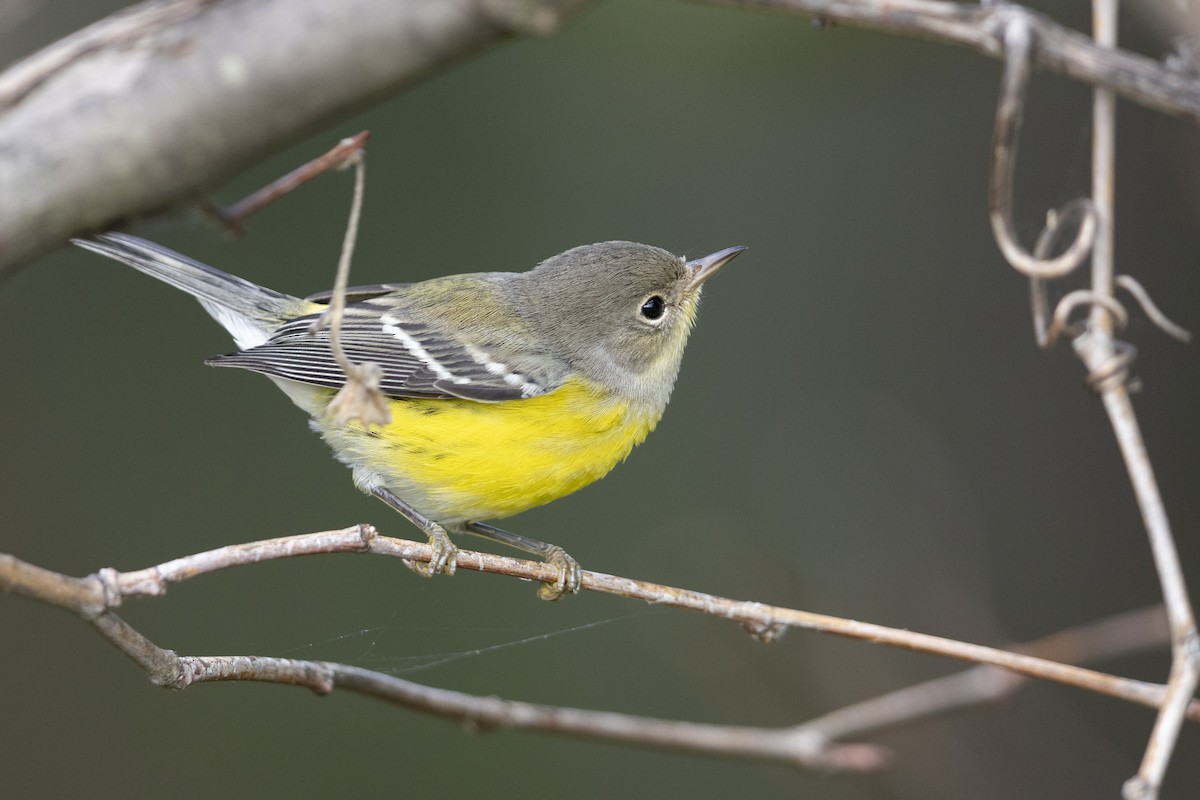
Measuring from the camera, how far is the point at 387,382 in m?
3.54

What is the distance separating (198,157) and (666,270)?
2.77m

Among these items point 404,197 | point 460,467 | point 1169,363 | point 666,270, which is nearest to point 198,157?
point 460,467

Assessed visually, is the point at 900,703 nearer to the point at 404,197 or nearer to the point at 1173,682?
the point at 1173,682

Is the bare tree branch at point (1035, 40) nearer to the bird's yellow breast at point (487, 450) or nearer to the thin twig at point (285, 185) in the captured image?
the thin twig at point (285, 185)

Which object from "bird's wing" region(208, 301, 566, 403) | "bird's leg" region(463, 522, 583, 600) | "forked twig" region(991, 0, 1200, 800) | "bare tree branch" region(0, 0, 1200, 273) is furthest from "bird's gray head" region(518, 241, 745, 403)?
"bare tree branch" region(0, 0, 1200, 273)

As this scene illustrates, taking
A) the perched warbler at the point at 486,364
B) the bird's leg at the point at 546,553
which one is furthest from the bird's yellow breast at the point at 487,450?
the bird's leg at the point at 546,553

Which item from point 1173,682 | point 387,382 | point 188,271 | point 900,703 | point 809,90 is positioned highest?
point 809,90

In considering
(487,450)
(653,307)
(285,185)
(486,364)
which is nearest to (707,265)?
(653,307)

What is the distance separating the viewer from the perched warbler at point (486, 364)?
11.0 feet

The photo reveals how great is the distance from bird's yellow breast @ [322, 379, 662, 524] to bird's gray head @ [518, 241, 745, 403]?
10.3 inches

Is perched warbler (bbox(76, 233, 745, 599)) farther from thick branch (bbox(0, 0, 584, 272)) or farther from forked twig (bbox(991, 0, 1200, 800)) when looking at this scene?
thick branch (bbox(0, 0, 584, 272))

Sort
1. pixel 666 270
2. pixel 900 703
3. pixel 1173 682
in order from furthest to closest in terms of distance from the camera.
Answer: pixel 666 270 → pixel 900 703 → pixel 1173 682

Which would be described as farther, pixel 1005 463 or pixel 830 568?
pixel 1005 463

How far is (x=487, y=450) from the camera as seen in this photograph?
3320 millimetres
